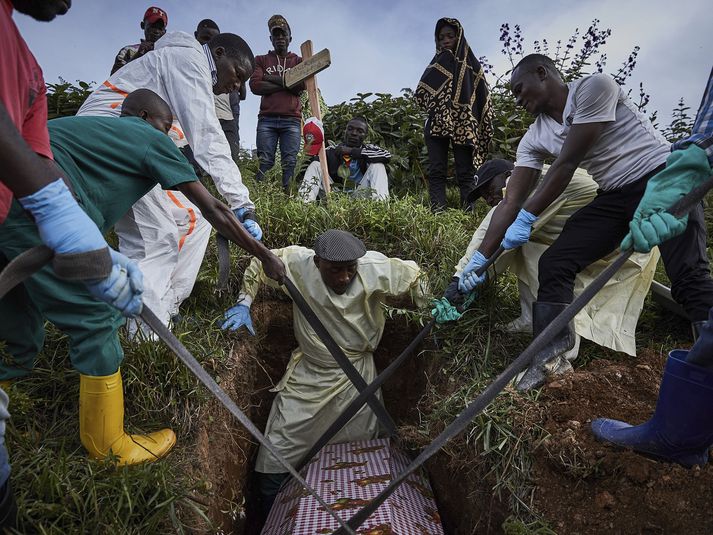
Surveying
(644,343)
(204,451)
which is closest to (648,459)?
(644,343)

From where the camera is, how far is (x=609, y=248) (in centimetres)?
271

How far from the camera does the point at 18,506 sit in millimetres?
1835

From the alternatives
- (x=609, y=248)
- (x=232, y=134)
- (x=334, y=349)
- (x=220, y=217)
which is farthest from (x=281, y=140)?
(x=609, y=248)

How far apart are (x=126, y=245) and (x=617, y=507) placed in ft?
8.76

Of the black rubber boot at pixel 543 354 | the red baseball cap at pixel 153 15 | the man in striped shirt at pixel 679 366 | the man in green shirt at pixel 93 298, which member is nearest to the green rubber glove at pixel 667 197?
the man in striped shirt at pixel 679 366

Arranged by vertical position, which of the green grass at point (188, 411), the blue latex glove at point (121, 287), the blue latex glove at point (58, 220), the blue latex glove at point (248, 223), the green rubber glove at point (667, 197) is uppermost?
the green rubber glove at point (667, 197)

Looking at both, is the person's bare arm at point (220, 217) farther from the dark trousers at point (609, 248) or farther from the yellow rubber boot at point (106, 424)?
the dark trousers at point (609, 248)

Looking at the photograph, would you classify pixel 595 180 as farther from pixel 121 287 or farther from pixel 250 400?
pixel 250 400

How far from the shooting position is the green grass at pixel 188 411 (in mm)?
1941

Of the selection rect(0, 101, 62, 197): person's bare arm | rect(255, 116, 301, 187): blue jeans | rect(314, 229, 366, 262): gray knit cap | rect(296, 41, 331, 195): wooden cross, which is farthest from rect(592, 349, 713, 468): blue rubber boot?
rect(255, 116, 301, 187): blue jeans

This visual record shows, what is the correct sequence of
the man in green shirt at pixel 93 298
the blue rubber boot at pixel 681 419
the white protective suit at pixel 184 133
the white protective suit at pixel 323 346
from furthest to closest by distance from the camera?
the white protective suit at pixel 323 346 → the white protective suit at pixel 184 133 → the man in green shirt at pixel 93 298 → the blue rubber boot at pixel 681 419

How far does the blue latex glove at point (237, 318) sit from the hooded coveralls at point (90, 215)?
1111 mm

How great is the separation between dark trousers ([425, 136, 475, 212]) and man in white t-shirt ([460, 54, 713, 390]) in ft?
7.00

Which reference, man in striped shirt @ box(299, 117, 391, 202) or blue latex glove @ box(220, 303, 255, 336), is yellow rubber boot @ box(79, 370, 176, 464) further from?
man in striped shirt @ box(299, 117, 391, 202)
